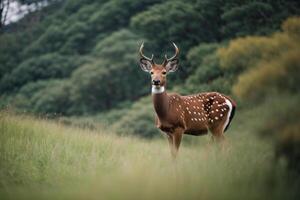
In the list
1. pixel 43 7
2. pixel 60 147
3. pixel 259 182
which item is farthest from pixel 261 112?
pixel 43 7

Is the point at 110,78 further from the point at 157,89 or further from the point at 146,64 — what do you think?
the point at 157,89

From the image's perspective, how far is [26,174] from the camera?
26.5 feet

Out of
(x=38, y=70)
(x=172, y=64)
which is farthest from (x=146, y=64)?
(x=38, y=70)

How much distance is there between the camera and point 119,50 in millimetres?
31578

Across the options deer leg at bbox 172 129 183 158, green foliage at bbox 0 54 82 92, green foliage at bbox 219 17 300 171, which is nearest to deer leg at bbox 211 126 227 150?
deer leg at bbox 172 129 183 158

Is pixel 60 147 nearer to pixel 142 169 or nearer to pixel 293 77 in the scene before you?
pixel 142 169

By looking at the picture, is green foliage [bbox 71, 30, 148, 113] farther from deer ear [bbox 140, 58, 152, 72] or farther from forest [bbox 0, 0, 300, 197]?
deer ear [bbox 140, 58, 152, 72]

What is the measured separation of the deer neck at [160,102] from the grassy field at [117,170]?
107 centimetres

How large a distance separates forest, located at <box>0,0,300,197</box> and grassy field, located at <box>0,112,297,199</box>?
1905 millimetres

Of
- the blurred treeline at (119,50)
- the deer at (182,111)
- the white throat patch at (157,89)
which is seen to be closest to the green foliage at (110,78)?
the blurred treeline at (119,50)

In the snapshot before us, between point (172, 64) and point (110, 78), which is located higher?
point (172, 64)

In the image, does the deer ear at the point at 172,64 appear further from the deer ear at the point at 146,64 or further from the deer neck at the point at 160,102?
the deer neck at the point at 160,102

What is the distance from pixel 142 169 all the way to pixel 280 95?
179 centimetres

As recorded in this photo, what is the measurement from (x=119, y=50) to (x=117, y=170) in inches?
982
